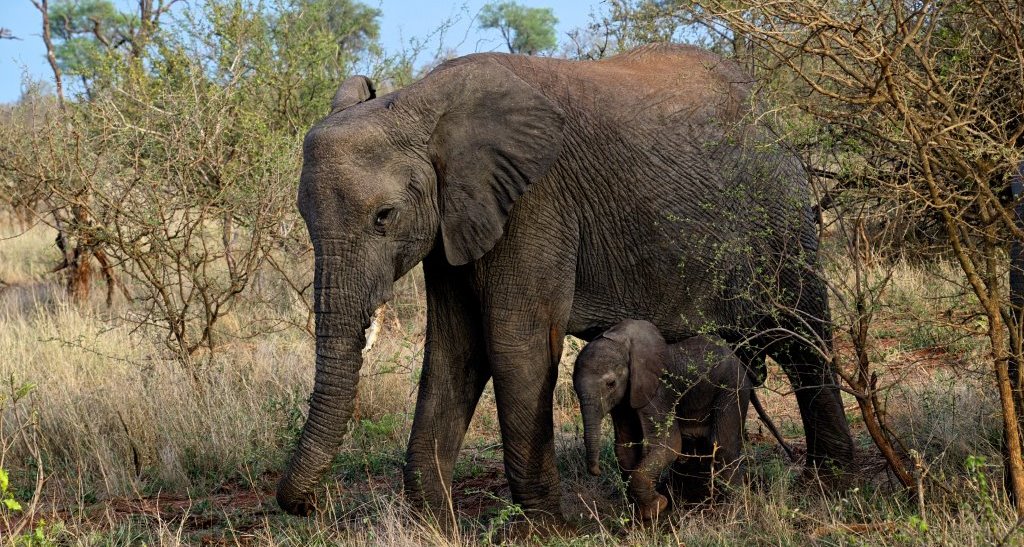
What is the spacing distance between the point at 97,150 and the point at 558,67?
15.4 ft

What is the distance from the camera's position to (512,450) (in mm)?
5418

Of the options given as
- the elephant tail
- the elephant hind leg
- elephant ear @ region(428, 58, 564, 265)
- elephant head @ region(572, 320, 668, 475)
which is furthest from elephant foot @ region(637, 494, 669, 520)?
elephant ear @ region(428, 58, 564, 265)

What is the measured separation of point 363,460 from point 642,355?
226cm

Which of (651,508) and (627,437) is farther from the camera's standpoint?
(627,437)

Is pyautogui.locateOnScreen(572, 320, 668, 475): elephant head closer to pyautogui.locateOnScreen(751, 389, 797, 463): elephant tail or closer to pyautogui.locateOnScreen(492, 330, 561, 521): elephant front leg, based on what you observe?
pyautogui.locateOnScreen(492, 330, 561, 521): elephant front leg

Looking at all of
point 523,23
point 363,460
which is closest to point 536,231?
point 363,460

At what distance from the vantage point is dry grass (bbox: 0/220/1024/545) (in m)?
5.07

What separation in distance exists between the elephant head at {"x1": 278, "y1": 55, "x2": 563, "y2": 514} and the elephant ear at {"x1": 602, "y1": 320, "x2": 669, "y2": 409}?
2.85 feet

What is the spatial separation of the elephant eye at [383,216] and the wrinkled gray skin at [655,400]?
1194 millimetres

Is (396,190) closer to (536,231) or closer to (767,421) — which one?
(536,231)

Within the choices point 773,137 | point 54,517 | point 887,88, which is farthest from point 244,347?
point 887,88

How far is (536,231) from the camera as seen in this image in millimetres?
5277

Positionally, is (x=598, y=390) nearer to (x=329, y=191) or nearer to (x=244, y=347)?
(x=329, y=191)

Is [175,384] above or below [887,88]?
below
